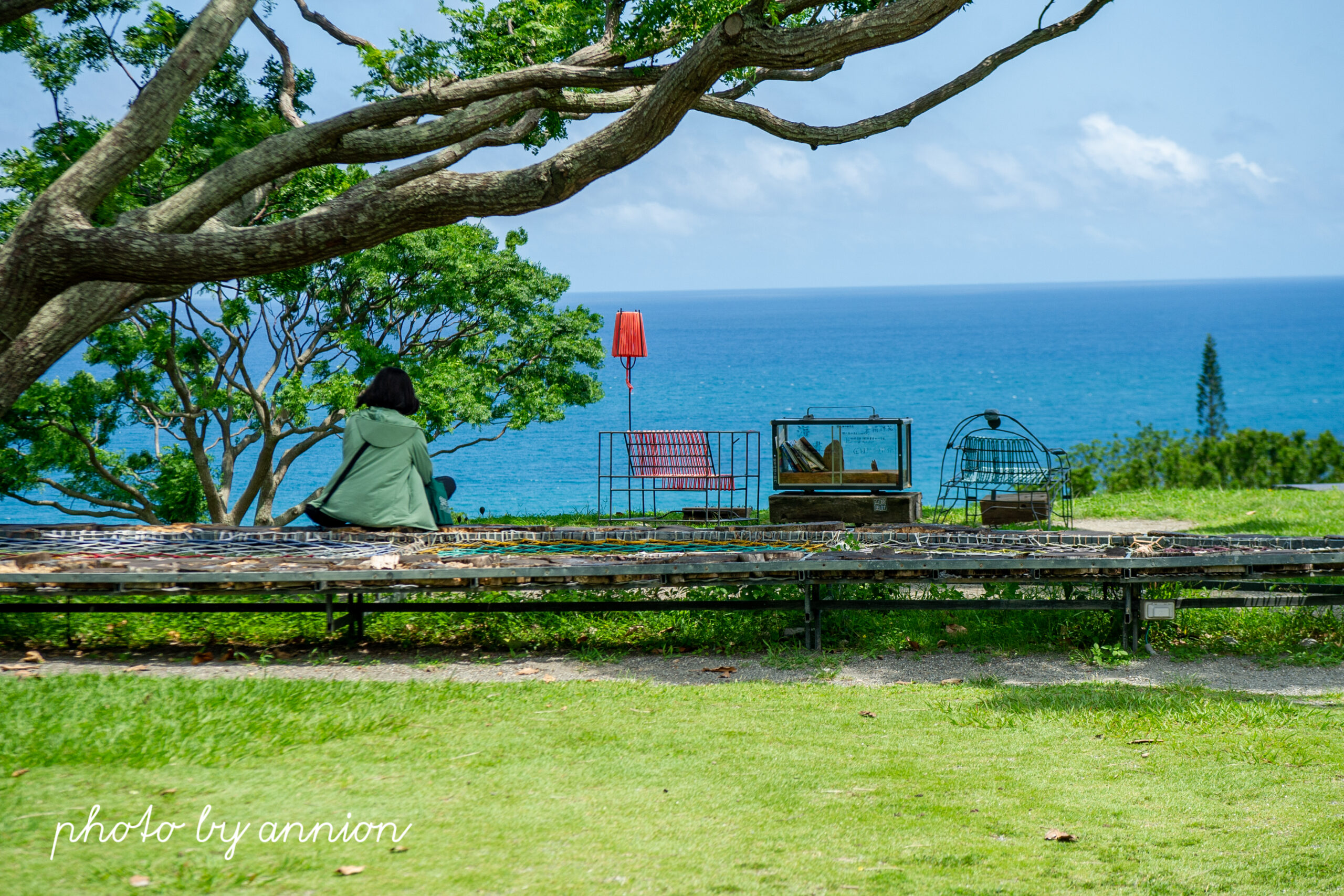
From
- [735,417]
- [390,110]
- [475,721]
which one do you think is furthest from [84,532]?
[735,417]

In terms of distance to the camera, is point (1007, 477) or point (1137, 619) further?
point (1007, 477)

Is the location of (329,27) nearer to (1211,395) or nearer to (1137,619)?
(1137,619)

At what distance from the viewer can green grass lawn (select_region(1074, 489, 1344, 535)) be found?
12086mm

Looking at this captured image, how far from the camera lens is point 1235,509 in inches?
559

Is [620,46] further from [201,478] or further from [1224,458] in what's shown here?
[1224,458]

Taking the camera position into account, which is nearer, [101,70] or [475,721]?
[475,721]

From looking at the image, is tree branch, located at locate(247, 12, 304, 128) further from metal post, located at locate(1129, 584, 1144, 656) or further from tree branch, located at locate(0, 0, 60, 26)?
metal post, located at locate(1129, 584, 1144, 656)

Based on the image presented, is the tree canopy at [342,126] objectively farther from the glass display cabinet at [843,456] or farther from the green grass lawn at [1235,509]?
the green grass lawn at [1235,509]

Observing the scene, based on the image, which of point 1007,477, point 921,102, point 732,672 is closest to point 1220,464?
point 1007,477

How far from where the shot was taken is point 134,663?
21.4ft

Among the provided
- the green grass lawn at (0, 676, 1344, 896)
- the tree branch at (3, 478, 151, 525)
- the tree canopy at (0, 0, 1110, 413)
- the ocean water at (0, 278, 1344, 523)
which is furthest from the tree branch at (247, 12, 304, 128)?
the ocean water at (0, 278, 1344, 523)

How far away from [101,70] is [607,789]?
10825 millimetres

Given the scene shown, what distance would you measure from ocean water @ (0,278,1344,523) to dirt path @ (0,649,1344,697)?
28.2 m

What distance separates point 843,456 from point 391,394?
17.6ft
